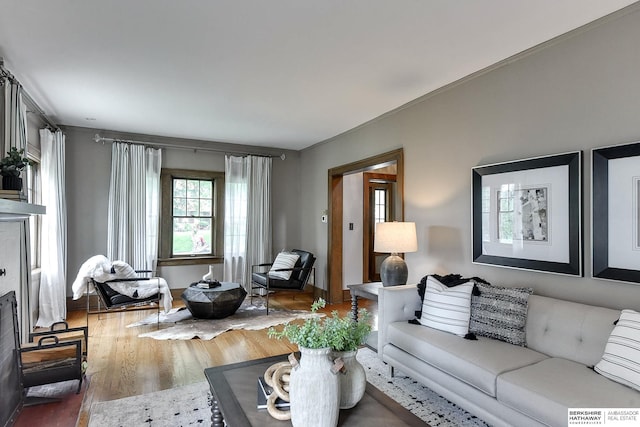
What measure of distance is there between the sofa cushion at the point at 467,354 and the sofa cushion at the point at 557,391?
0.08 meters

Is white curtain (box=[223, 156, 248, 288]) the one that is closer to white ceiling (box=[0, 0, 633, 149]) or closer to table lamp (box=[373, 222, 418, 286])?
white ceiling (box=[0, 0, 633, 149])

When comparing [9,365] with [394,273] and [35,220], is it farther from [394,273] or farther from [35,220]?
[394,273]

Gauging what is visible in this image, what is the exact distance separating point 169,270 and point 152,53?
A: 381cm

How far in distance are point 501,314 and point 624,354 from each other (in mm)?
744

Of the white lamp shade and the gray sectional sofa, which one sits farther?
the white lamp shade

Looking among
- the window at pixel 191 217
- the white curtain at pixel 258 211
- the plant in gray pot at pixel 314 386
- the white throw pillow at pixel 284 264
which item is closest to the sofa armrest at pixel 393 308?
the plant in gray pot at pixel 314 386

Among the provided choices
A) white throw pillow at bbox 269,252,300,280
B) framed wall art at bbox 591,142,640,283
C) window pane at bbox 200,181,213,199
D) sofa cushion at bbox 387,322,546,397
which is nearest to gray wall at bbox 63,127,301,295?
window pane at bbox 200,181,213,199

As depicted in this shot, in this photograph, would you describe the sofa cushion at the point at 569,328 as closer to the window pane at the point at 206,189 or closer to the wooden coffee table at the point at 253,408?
Answer: the wooden coffee table at the point at 253,408

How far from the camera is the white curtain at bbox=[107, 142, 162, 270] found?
525 cm

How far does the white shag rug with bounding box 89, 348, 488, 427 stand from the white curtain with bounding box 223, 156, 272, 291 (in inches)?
129

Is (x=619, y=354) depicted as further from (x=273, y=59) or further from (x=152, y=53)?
A: (x=152, y=53)

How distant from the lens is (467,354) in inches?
87.4

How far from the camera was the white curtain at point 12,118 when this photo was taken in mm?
2938

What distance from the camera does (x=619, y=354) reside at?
183 cm
